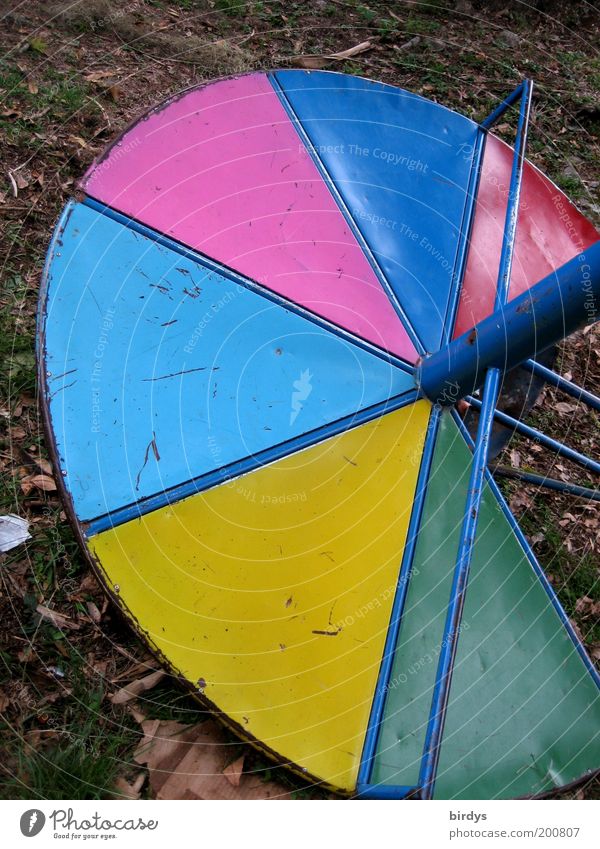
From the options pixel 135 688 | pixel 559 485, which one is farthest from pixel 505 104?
pixel 135 688

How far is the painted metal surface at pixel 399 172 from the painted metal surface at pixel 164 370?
399 millimetres

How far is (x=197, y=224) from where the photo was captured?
2645mm

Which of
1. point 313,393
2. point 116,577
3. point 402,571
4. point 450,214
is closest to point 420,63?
point 450,214

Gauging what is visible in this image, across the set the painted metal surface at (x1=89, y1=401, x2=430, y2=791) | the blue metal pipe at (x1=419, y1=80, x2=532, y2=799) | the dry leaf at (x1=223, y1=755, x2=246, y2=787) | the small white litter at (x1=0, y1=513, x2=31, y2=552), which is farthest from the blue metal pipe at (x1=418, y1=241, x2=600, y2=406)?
the small white litter at (x1=0, y1=513, x2=31, y2=552)

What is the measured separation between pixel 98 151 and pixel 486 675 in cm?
274

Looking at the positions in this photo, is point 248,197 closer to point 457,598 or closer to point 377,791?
point 457,598

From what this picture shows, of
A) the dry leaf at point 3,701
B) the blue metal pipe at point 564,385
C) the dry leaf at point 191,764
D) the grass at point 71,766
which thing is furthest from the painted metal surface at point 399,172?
the dry leaf at point 3,701

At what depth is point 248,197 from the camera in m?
2.75

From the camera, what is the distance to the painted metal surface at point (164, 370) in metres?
2.32

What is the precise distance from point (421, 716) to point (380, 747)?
0.18m

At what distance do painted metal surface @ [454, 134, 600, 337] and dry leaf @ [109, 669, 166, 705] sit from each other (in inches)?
63.4

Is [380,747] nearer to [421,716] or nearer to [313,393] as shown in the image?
[421,716]

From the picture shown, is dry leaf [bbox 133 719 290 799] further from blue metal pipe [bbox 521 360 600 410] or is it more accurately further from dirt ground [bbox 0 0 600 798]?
blue metal pipe [bbox 521 360 600 410]

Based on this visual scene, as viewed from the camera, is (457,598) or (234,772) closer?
(457,598)
